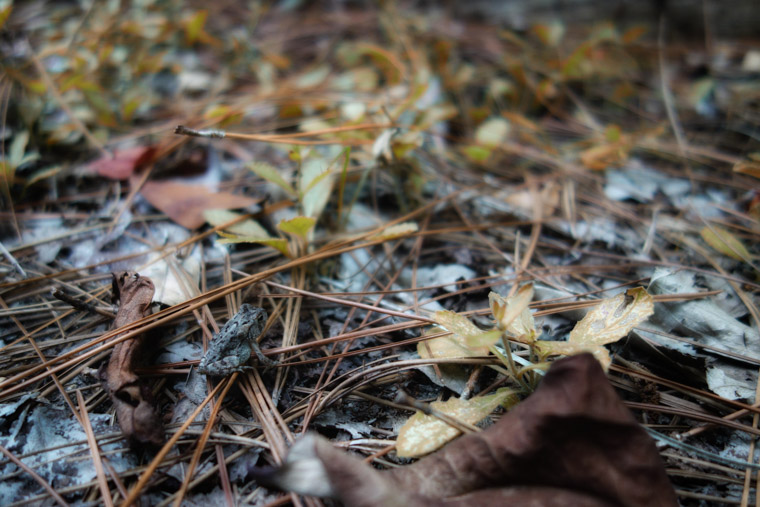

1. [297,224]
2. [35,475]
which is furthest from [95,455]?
[297,224]

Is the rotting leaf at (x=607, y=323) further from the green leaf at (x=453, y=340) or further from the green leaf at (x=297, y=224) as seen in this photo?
the green leaf at (x=297, y=224)

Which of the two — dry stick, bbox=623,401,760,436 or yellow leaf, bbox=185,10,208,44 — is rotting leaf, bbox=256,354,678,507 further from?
yellow leaf, bbox=185,10,208,44

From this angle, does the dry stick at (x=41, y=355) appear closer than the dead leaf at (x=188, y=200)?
Yes

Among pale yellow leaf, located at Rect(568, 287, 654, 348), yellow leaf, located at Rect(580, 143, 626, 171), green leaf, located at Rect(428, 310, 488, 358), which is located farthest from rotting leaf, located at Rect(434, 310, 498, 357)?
yellow leaf, located at Rect(580, 143, 626, 171)

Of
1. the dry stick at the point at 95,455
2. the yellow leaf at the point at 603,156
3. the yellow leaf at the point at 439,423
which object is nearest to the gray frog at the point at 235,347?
the dry stick at the point at 95,455

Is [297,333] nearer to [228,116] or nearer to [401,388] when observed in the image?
[401,388]

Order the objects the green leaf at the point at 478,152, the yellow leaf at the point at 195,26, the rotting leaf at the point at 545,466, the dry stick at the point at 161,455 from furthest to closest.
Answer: the yellow leaf at the point at 195,26, the green leaf at the point at 478,152, the dry stick at the point at 161,455, the rotting leaf at the point at 545,466

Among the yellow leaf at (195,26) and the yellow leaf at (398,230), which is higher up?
the yellow leaf at (195,26)

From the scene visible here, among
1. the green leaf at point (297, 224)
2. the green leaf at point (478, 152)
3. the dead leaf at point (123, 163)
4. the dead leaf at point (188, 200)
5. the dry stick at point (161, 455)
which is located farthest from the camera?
the green leaf at point (478, 152)
